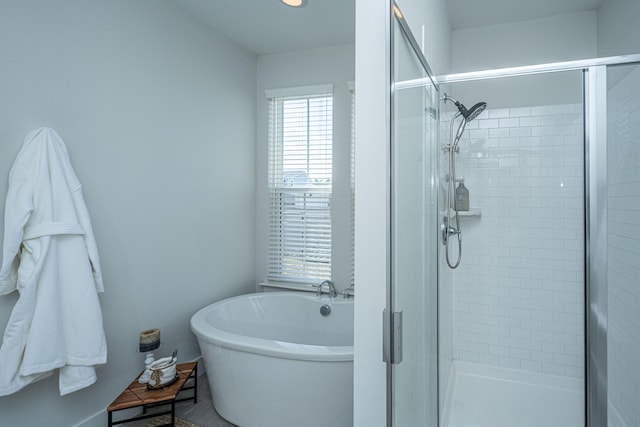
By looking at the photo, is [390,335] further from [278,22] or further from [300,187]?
[278,22]

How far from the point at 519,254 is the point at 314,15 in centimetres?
241

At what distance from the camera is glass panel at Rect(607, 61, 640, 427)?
143 centimetres

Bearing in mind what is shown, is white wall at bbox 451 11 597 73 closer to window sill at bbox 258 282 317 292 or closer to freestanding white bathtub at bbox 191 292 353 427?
window sill at bbox 258 282 317 292

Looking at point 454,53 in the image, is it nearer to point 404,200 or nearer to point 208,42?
point 208,42

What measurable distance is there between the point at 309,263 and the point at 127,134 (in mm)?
1778

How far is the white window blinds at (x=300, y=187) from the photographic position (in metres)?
3.14

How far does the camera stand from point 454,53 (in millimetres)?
2875

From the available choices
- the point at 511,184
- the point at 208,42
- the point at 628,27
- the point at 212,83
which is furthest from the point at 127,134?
the point at 628,27

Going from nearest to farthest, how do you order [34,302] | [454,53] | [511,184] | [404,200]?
[404,200] < [34,302] < [511,184] < [454,53]

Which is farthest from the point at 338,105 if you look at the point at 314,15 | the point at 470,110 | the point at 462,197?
the point at 462,197

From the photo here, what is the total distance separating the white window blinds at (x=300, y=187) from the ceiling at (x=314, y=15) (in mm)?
513

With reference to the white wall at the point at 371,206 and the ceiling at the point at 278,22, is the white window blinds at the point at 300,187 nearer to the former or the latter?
the ceiling at the point at 278,22

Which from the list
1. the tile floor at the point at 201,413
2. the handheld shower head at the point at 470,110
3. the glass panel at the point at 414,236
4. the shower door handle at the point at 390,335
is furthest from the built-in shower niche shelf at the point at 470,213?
the tile floor at the point at 201,413

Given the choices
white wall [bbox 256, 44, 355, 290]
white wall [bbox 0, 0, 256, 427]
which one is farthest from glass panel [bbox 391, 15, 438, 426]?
white wall [bbox 0, 0, 256, 427]
